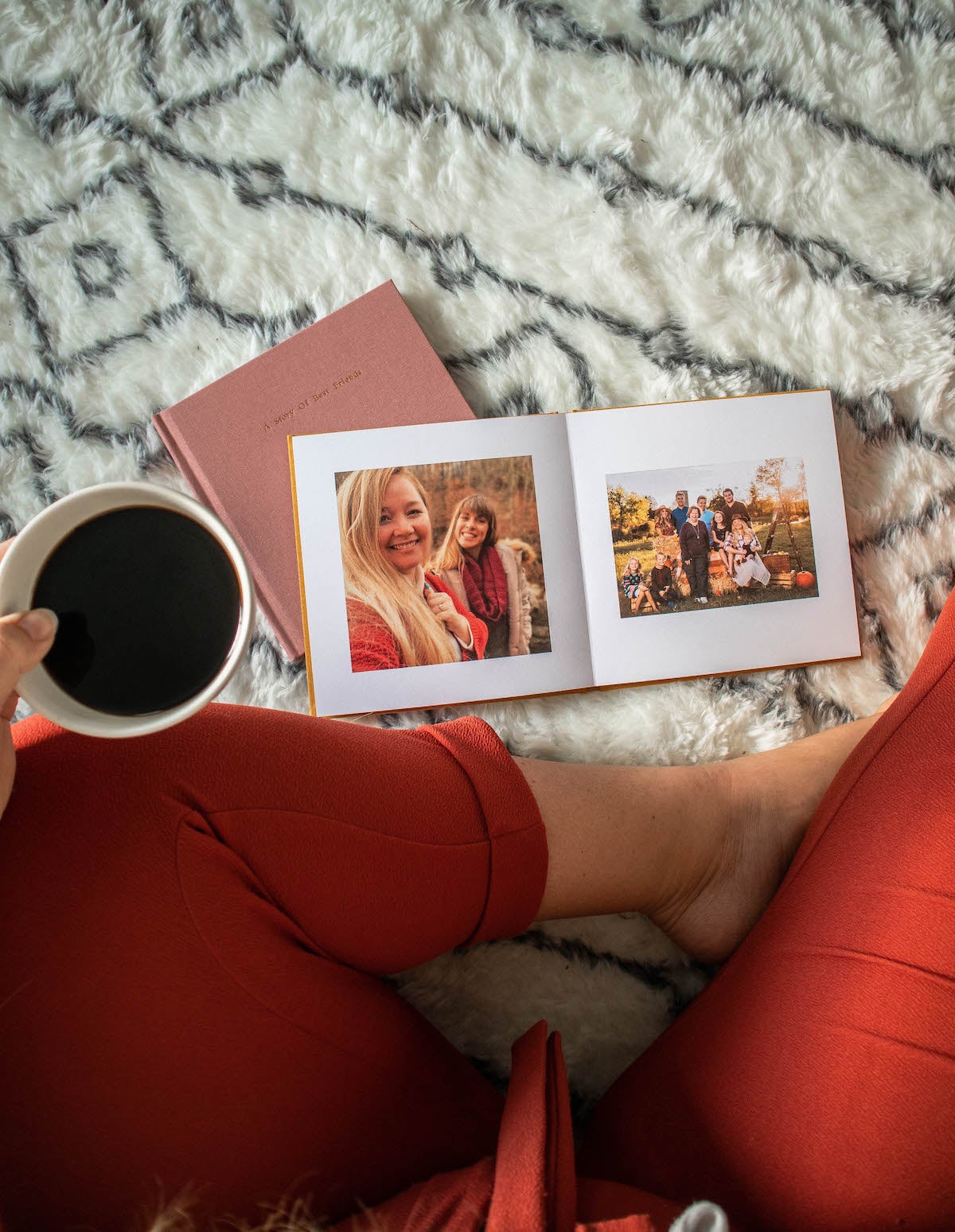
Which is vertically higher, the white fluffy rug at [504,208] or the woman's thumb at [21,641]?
the white fluffy rug at [504,208]

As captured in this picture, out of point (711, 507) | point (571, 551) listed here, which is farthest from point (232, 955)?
point (711, 507)

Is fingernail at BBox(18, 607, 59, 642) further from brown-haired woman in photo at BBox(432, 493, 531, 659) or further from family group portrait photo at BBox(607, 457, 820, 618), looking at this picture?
family group portrait photo at BBox(607, 457, 820, 618)

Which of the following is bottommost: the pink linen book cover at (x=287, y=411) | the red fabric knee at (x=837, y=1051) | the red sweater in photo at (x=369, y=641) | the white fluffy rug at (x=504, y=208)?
the red fabric knee at (x=837, y=1051)

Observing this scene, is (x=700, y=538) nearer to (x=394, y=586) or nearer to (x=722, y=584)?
(x=722, y=584)

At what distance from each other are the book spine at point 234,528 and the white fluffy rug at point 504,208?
3 centimetres

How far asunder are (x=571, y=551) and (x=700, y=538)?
0.13m

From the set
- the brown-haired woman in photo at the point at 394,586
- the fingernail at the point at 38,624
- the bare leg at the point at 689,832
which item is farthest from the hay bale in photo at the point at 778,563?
the fingernail at the point at 38,624

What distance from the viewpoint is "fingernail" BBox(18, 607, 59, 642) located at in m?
0.45

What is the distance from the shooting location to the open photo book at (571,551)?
2.80 feet

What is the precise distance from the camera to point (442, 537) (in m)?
0.86

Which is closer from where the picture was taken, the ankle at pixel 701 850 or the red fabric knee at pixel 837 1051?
the red fabric knee at pixel 837 1051

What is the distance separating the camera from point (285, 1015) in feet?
1.88

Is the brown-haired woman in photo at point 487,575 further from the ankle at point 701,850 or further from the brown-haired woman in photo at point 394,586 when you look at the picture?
the ankle at point 701,850

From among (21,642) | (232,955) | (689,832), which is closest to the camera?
(21,642)
